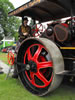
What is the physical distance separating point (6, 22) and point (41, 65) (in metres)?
24.0

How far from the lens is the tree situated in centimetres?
2464

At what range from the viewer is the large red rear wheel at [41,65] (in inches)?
90.0

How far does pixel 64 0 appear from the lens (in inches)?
104

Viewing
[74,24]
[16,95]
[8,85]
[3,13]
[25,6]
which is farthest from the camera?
[3,13]

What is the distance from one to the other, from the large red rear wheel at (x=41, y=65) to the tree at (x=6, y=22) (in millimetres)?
22238

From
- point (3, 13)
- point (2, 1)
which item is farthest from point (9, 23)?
point (2, 1)

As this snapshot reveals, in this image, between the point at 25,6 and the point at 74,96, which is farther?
the point at 25,6

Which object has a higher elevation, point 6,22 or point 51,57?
point 6,22

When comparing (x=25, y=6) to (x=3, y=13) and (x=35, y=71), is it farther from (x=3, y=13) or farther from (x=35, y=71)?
(x=3, y=13)

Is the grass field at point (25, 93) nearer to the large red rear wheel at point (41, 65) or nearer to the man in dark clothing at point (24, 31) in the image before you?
the large red rear wheel at point (41, 65)

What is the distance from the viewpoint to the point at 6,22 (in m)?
25.2

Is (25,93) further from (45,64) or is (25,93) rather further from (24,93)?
(45,64)

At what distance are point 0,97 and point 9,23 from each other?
2442cm

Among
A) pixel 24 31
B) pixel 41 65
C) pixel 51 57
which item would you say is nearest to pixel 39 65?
pixel 41 65
